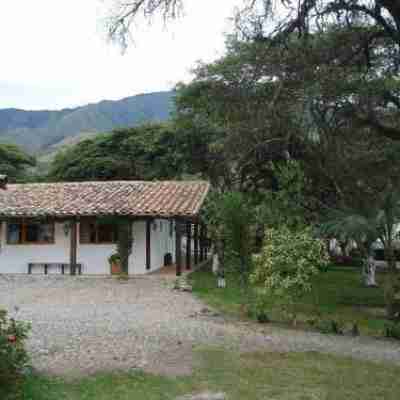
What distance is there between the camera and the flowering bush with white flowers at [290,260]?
10.7 meters

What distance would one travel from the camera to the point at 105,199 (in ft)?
69.3

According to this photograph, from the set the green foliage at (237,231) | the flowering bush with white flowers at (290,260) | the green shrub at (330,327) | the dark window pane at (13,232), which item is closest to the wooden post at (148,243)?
the dark window pane at (13,232)

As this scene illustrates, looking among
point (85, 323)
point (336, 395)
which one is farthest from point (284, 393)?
point (85, 323)

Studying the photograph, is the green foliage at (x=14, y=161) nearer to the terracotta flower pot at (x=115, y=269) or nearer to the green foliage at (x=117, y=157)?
the green foliage at (x=117, y=157)

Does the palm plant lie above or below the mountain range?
below

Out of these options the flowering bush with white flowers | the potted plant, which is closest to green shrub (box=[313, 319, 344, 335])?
the flowering bush with white flowers

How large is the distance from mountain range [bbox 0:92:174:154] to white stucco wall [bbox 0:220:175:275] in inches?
4951

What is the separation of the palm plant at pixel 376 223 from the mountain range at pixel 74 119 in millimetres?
137999

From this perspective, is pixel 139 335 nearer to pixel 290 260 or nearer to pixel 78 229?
pixel 290 260

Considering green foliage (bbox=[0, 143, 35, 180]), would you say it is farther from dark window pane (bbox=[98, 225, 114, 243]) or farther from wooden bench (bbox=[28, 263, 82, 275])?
dark window pane (bbox=[98, 225, 114, 243])

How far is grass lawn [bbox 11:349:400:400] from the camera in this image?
5.86 m

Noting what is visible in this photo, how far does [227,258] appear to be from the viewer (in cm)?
1207

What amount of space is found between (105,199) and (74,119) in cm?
14435

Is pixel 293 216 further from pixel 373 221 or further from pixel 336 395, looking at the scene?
pixel 336 395
